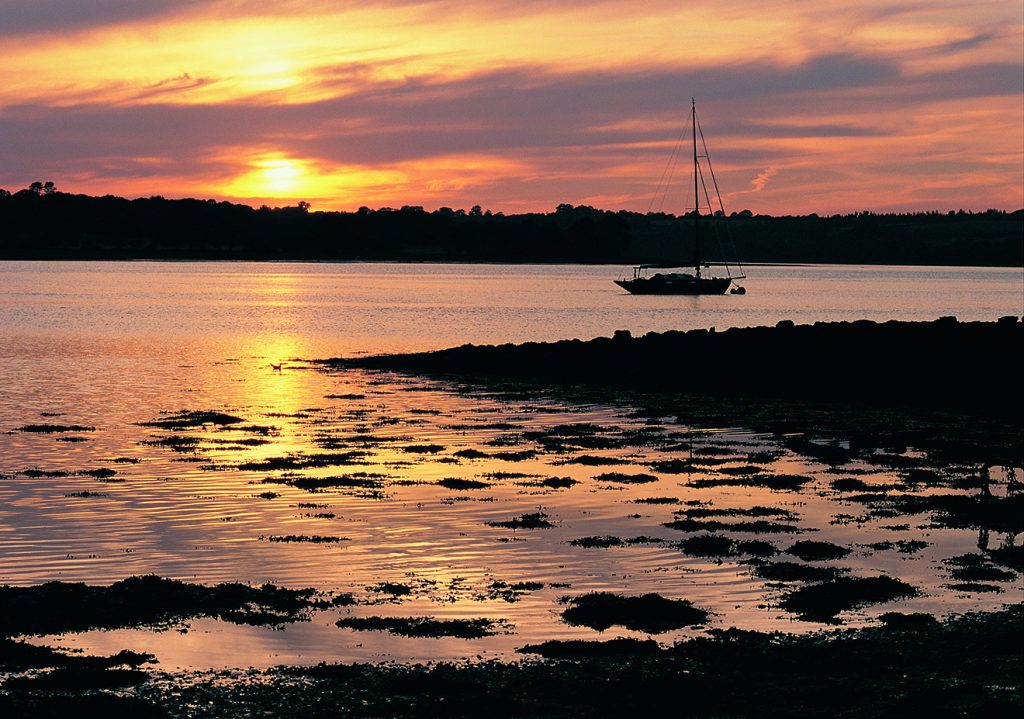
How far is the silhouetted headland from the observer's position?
41.3 meters

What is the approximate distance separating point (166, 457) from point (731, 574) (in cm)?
1465

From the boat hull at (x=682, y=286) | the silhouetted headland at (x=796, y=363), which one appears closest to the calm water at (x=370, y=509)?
the silhouetted headland at (x=796, y=363)

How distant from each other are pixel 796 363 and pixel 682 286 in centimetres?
10165

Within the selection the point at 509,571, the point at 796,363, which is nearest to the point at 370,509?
the point at 509,571

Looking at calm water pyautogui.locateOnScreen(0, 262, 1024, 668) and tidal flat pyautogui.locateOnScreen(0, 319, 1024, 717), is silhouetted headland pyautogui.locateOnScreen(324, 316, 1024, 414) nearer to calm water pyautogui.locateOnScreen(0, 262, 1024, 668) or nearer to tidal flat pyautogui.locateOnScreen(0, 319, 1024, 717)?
calm water pyautogui.locateOnScreen(0, 262, 1024, 668)

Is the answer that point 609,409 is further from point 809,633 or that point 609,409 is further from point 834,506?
point 809,633

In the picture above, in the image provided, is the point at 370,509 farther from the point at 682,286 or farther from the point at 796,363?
the point at 682,286

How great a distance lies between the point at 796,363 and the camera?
46.9m

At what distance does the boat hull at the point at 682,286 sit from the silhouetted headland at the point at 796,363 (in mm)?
86297

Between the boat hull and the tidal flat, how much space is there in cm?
11499

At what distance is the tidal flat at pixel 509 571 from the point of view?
11.6m

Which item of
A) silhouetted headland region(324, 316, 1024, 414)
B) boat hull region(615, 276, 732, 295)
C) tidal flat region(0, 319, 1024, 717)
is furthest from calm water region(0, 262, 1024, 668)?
boat hull region(615, 276, 732, 295)

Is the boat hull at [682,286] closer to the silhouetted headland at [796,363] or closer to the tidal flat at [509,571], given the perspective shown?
the silhouetted headland at [796,363]

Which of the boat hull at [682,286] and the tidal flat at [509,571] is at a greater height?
the boat hull at [682,286]
